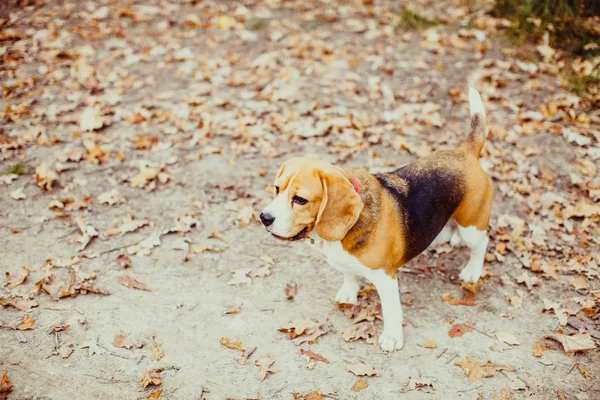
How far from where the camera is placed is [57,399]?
359 cm

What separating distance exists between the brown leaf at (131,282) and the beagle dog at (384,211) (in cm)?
185

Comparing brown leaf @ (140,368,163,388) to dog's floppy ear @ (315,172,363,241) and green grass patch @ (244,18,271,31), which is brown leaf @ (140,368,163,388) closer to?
dog's floppy ear @ (315,172,363,241)

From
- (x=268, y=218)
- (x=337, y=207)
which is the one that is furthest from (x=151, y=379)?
(x=337, y=207)

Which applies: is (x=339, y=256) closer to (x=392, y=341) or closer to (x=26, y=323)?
(x=392, y=341)

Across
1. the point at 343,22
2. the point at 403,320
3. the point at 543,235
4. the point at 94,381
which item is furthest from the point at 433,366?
the point at 343,22

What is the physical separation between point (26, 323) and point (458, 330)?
12.8 ft

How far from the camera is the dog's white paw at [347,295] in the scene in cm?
468

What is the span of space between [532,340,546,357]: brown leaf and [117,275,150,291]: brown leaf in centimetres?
368

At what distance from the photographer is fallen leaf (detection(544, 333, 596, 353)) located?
412 cm

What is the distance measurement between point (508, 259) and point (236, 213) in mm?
3167

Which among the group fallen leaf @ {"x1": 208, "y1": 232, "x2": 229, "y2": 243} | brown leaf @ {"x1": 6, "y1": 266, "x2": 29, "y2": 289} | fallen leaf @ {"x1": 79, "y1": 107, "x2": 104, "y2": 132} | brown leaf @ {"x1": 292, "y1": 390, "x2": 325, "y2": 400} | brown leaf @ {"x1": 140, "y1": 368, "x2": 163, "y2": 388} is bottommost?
brown leaf @ {"x1": 292, "y1": 390, "x2": 325, "y2": 400}

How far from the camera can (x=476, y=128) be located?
15.1 ft

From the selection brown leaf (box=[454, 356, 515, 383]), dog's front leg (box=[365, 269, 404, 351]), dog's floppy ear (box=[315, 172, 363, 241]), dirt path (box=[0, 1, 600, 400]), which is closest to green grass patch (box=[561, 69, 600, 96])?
dirt path (box=[0, 1, 600, 400])

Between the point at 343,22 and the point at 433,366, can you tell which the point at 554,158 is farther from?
the point at 343,22
